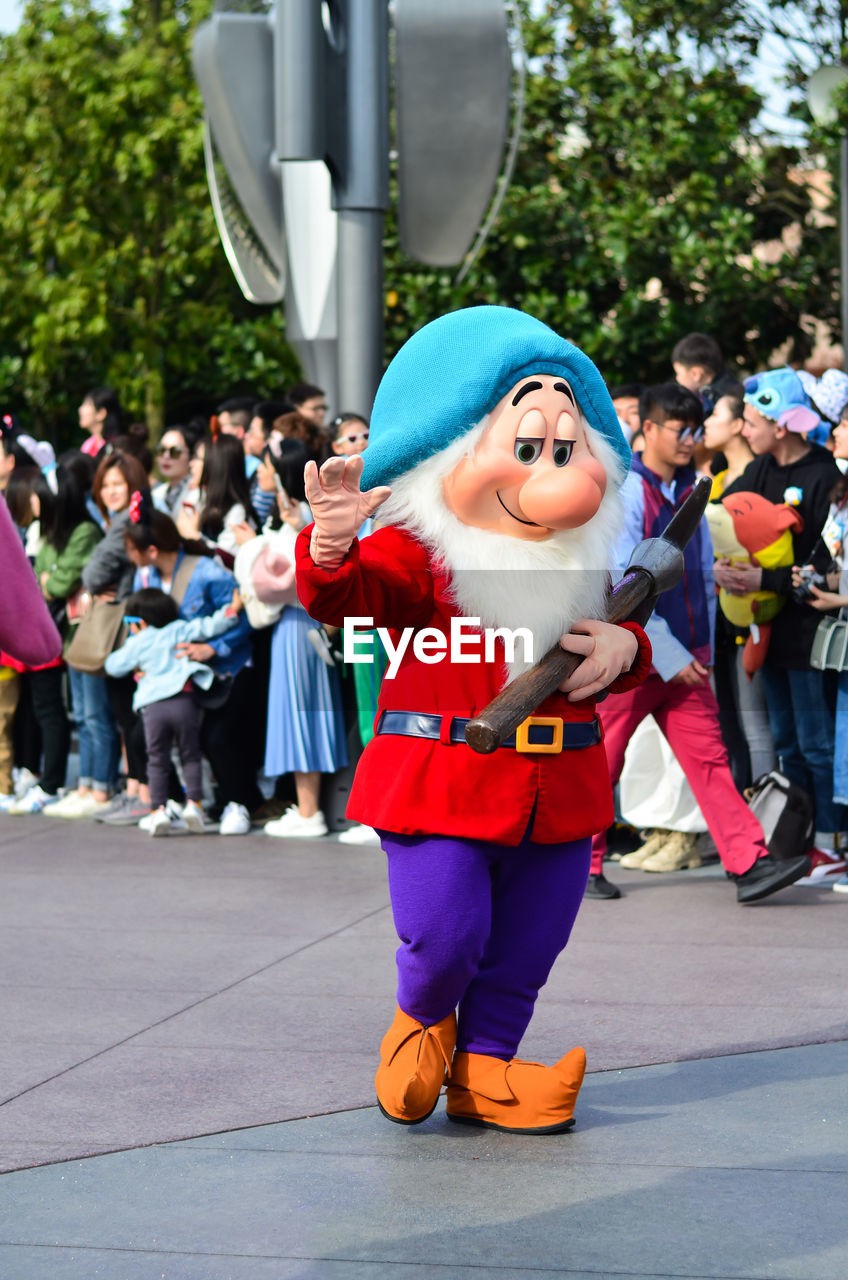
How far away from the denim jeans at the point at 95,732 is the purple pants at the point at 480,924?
476 cm

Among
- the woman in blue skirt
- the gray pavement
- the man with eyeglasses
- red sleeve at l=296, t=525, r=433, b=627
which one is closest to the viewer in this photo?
the gray pavement

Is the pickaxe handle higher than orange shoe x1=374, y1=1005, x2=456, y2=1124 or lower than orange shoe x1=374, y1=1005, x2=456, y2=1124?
higher

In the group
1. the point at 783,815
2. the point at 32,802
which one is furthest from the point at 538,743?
the point at 32,802

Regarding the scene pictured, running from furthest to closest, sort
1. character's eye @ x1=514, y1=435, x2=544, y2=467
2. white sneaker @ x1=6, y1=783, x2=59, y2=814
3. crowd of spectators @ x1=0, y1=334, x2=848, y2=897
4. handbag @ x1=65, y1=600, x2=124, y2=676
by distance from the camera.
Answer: white sneaker @ x1=6, y1=783, x2=59, y2=814 < handbag @ x1=65, y1=600, x2=124, y2=676 < crowd of spectators @ x1=0, y1=334, x2=848, y2=897 < character's eye @ x1=514, y1=435, x2=544, y2=467

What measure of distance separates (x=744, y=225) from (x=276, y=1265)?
11.3 metres

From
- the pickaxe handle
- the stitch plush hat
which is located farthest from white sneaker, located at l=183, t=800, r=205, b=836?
the pickaxe handle

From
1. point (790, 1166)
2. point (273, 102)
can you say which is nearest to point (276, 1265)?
point (790, 1166)

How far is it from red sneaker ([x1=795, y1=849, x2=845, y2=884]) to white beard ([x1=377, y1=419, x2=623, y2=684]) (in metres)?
3.37

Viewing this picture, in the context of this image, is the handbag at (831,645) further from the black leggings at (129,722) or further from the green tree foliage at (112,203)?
the green tree foliage at (112,203)

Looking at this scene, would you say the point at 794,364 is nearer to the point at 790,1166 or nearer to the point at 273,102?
the point at 273,102

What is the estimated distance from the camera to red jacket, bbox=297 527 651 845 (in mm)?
3730

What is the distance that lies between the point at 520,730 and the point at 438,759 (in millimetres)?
200

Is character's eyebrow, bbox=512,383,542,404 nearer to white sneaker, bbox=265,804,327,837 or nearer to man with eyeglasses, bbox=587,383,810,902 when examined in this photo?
man with eyeglasses, bbox=587,383,810,902

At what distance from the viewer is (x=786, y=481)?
283 inches
